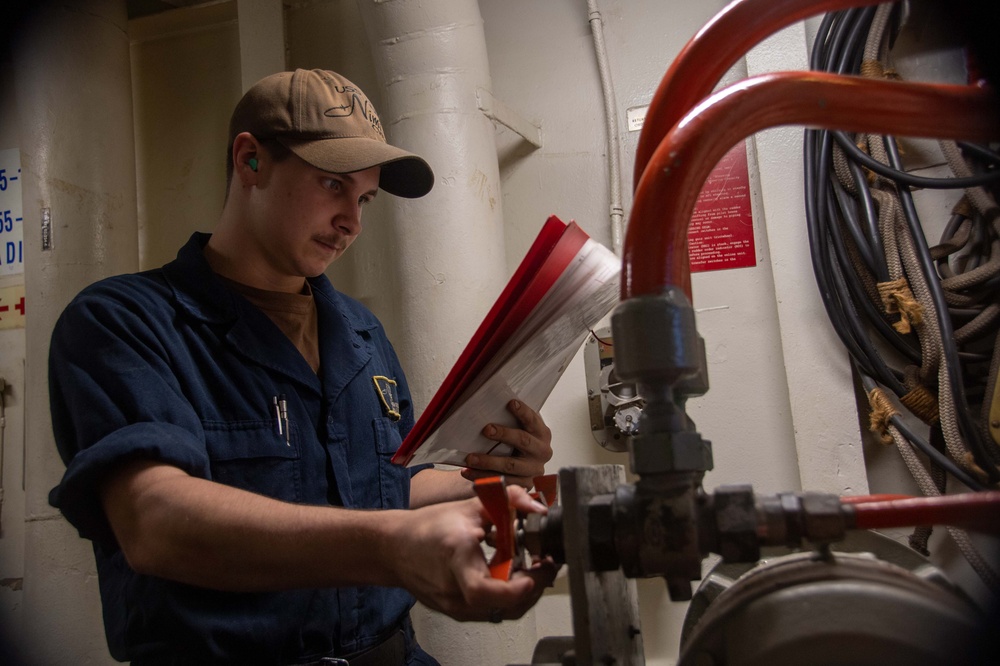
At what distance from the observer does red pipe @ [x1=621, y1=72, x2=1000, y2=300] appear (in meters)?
0.50

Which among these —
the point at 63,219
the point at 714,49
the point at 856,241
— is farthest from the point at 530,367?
the point at 63,219

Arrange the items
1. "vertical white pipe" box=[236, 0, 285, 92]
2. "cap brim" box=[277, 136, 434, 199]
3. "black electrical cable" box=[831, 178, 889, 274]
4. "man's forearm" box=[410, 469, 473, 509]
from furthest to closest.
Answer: "vertical white pipe" box=[236, 0, 285, 92] < "black electrical cable" box=[831, 178, 889, 274] < "man's forearm" box=[410, 469, 473, 509] < "cap brim" box=[277, 136, 434, 199]

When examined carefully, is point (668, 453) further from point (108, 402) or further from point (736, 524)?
point (108, 402)

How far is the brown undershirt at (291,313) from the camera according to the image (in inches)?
41.4

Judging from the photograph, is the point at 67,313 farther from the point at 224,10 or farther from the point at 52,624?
the point at 224,10

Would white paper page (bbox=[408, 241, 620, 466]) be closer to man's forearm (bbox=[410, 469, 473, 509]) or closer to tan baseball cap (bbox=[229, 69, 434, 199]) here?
man's forearm (bbox=[410, 469, 473, 509])

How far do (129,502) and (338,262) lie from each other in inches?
44.2

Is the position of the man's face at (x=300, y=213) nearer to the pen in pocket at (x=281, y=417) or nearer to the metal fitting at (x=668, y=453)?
the pen in pocket at (x=281, y=417)

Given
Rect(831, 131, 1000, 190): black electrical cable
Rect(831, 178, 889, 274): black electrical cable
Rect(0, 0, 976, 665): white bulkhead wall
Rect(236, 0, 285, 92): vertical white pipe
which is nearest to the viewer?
Rect(831, 131, 1000, 190): black electrical cable

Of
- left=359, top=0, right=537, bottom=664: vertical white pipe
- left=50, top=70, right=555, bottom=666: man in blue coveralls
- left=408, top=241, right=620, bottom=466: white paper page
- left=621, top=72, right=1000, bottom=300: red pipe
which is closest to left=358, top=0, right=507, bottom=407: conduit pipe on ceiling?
left=359, top=0, right=537, bottom=664: vertical white pipe

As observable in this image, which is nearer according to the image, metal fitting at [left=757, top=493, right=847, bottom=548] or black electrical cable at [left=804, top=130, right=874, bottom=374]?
metal fitting at [left=757, top=493, right=847, bottom=548]

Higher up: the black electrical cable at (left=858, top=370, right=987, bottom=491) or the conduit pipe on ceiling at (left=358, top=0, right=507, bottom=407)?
the conduit pipe on ceiling at (left=358, top=0, right=507, bottom=407)

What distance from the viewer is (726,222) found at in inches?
60.4

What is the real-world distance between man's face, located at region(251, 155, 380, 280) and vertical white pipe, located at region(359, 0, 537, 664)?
422mm
